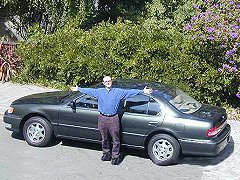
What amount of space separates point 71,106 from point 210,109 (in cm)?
267

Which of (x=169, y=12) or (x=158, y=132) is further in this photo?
(x=169, y=12)

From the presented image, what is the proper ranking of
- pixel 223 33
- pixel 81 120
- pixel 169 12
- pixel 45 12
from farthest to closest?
1. pixel 169 12
2. pixel 45 12
3. pixel 223 33
4. pixel 81 120

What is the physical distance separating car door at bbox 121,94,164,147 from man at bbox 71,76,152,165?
0.23 metres

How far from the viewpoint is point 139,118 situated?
771 cm

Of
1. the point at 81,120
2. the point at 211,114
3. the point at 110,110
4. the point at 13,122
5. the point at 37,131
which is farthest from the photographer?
the point at 13,122

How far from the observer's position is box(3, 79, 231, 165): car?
7.47m

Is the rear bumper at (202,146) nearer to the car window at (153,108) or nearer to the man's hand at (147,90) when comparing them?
the car window at (153,108)

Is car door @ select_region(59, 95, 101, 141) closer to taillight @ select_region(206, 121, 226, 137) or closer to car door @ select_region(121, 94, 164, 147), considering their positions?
car door @ select_region(121, 94, 164, 147)

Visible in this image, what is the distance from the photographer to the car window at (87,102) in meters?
8.04

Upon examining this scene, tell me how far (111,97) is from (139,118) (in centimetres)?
67

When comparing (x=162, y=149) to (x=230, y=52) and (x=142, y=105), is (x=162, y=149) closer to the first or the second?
(x=142, y=105)

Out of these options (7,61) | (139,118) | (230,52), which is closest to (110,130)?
(139,118)

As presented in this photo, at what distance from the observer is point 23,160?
7684 mm

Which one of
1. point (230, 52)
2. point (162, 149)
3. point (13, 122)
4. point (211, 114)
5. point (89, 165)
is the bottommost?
point (89, 165)
